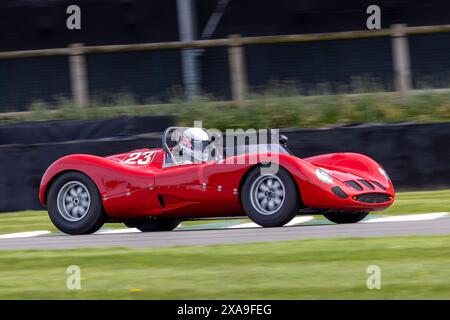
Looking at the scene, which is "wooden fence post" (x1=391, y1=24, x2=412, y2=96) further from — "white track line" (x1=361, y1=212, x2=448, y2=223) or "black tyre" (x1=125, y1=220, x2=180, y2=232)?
"black tyre" (x1=125, y1=220, x2=180, y2=232)

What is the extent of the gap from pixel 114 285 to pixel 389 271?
1.84m

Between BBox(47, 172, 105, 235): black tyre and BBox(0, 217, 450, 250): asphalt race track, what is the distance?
14 cm

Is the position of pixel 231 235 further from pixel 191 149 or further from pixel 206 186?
pixel 191 149

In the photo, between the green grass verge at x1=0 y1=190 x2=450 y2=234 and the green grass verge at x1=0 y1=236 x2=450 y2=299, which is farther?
the green grass verge at x1=0 y1=190 x2=450 y2=234

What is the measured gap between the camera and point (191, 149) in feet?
35.9

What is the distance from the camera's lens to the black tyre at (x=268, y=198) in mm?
10047

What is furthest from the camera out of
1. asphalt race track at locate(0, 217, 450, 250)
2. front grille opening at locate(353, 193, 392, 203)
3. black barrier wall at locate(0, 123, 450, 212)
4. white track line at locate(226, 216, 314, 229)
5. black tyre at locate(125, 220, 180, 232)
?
black barrier wall at locate(0, 123, 450, 212)

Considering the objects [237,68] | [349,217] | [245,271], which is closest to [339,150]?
[349,217]

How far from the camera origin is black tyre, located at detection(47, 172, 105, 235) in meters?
10.9

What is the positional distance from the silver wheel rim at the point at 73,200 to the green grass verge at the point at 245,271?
161 centimetres

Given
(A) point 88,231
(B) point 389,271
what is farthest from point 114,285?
A: (A) point 88,231

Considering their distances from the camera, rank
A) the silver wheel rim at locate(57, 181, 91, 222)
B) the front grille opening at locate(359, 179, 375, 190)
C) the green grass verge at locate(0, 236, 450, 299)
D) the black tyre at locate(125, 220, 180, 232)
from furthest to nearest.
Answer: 1. the black tyre at locate(125, 220, 180, 232)
2. the silver wheel rim at locate(57, 181, 91, 222)
3. the front grille opening at locate(359, 179, 375, 190)
4. the green grass verge at locate(0, 236, 450, 299)

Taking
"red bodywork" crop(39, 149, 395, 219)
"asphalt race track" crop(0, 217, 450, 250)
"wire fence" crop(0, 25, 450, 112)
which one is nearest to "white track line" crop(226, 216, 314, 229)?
"asphalt race track" crop(0, 217, 450, 250)

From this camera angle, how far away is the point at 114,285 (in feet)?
24.5
